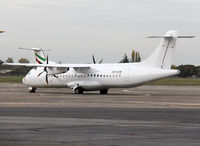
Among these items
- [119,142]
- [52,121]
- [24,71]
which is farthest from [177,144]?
[24,71]

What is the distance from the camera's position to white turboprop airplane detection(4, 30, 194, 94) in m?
49.0

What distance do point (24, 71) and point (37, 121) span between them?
120 m

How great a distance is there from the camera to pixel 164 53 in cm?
4928

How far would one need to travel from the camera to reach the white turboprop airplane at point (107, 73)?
4903 centimetres

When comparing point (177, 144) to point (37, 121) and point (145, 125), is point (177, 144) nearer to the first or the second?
point (145, 125)

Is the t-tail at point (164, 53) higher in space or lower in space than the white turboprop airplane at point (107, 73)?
higher

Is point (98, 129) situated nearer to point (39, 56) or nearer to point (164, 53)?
point (164, 53)

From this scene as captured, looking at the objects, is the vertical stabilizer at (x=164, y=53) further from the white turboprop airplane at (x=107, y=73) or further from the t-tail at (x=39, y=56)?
the t-tail at (x=39, y=56)

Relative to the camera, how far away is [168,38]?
49656 mm

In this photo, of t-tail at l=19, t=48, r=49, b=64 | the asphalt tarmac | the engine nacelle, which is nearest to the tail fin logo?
t-tail at l=19, t=48, r=49, b=64

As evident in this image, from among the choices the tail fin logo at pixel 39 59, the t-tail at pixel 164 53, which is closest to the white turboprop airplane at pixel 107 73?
the t-tail at pixel 164 53

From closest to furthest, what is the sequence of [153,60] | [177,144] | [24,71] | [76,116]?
[177,144], [76,116], [153,60], [24,71]

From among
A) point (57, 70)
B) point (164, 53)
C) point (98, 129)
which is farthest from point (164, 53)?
point (98, 129)

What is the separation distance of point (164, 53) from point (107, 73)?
627cm
